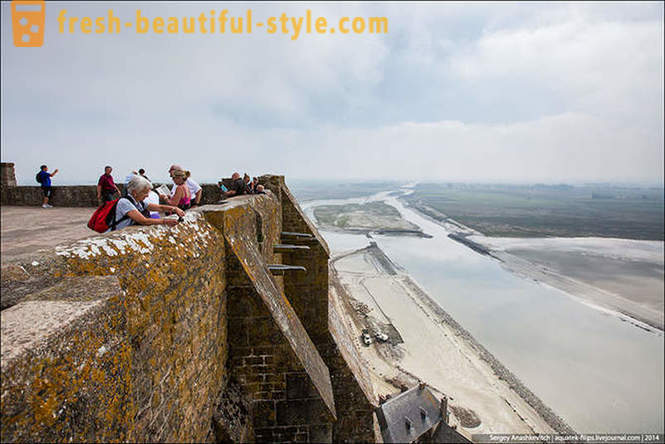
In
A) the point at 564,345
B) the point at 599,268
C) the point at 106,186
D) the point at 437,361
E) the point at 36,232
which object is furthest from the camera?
the point at 599,268

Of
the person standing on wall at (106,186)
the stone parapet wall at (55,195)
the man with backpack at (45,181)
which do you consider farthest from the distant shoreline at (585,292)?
the man with backpack at (45,181)

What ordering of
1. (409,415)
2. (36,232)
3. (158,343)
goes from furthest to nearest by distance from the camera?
1. (409,415)
2. (36,232)
3. (158,343)

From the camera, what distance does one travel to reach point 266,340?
11.9 ft

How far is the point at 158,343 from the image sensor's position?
2275 millimetres

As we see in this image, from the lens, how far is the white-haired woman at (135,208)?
2.67m

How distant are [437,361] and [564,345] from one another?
13.6 m

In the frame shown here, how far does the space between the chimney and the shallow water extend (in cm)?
3001

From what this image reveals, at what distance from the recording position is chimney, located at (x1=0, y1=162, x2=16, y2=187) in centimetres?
919

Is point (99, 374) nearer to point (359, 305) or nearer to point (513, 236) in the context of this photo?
point (359, 305)

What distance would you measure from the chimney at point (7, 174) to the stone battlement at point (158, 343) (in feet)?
31.2

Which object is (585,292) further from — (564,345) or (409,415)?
(409,415)

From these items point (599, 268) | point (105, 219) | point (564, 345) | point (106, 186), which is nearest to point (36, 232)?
point (106, 186)

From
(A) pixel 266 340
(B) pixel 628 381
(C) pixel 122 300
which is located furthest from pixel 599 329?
(C) pixel 122 300

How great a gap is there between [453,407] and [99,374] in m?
22.5
